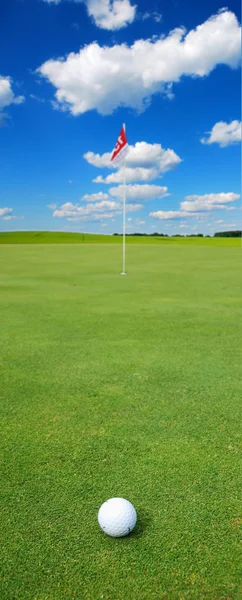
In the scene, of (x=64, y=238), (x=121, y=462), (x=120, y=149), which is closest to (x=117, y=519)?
(x=121, y=462)

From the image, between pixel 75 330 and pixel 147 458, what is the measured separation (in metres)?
3.77

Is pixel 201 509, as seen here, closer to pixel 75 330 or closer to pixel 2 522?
pixel 2 522

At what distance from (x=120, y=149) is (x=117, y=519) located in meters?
14.5

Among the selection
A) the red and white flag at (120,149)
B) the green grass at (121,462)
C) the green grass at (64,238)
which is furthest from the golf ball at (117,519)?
the green grass at (64,238)

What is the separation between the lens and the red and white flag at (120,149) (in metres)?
14.8

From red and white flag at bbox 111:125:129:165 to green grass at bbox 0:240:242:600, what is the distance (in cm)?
1036

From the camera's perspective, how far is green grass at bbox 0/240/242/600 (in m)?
1.86

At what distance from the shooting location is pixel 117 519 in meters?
2.03

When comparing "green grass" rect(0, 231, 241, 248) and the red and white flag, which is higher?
the red and white flag

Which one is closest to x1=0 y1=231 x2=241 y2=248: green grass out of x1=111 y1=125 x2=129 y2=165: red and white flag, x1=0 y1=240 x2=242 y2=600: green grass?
x1=111 y1=125 x2=129 y2=165: red and white flag

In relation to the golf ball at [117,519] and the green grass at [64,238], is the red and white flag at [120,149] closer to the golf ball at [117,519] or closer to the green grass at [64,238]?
the golf ball at [117,519]

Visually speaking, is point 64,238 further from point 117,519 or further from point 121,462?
point 117,519

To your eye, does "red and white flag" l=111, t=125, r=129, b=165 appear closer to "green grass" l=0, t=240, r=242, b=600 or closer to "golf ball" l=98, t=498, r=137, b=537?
"green grass" l=0, t=240, r=242, b=600

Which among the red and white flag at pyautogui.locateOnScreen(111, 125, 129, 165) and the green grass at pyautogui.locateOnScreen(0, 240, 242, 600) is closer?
the green grass at pyautogui.locateOnScreen(0, 240, 242, 600)
